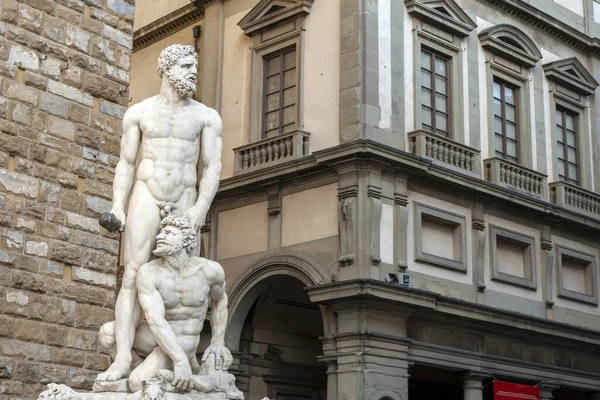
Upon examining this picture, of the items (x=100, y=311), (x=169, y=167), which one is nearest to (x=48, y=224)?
(x=100, y=311)

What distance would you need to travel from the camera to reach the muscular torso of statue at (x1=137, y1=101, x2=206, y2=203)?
8.47m

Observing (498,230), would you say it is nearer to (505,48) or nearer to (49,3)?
(505,48)

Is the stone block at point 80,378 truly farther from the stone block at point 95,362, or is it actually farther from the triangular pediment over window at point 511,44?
the triangular pediment over window at point 511,44

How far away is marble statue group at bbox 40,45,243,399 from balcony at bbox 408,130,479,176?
34.1ft

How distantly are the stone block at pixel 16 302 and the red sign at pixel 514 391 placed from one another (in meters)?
10.8

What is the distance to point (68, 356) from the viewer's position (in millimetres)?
11367

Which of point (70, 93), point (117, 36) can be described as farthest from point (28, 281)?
point (117, 36)

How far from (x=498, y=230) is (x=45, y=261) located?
11.0 metres

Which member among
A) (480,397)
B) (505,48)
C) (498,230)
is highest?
(505,48)

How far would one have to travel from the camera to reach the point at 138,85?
24.4 meters

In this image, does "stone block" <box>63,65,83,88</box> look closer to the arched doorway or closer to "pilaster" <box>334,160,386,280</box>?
"pilaster" <box>334,160,386,280</box>

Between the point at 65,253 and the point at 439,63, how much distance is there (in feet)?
35.4

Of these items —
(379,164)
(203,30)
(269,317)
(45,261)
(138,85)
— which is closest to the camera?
(45,261)

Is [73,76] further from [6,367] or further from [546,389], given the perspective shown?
[546,389]
